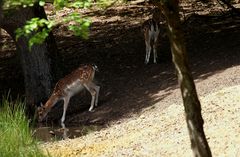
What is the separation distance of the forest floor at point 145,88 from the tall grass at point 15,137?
51 centimetres

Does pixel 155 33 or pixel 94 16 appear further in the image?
pixel 94 16

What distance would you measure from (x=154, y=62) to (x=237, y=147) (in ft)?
23.6

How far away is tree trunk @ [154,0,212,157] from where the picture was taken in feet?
13.8

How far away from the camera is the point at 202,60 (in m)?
13.0

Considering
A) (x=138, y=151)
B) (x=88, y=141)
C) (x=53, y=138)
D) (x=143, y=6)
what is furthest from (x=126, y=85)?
(x=143, y=6)

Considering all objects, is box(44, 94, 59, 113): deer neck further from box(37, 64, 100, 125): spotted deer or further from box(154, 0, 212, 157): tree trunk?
box(154, 0, 212, 157): tree trunk

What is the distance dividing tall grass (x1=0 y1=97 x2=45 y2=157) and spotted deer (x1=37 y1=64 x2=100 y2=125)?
296cm

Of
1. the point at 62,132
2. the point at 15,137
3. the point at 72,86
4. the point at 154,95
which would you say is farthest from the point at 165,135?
the point at 72,86

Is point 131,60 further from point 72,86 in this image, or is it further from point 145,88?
point 72,86

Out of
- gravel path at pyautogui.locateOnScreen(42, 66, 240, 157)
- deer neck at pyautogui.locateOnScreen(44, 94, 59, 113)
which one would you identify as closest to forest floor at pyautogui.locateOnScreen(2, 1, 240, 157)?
gravel path at pyautogui.locateOnScreen(42, 66, 240, 157)

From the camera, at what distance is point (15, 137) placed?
7.93 m

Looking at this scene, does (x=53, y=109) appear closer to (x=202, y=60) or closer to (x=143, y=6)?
(x=202, y=60)

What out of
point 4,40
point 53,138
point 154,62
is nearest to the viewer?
point 53,138

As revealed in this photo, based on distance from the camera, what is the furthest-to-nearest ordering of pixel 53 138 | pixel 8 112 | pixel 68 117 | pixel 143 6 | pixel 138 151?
1. pixel 143 6
2. pixel 68 117
3. pixel 53 138
4. pixel 8 112
5. pixel 138 151
